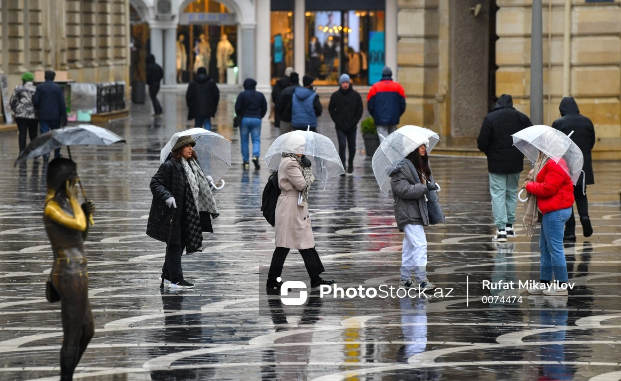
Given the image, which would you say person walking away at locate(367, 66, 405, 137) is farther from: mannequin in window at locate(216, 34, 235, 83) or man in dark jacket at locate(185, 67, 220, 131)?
mannequin in window at locate(216, 34, 235, 83)

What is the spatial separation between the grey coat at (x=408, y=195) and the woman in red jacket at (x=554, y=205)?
0.94m

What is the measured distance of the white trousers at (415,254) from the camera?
11914mm

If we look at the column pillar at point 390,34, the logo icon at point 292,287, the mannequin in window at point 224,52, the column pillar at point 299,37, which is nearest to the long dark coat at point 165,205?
the logo icon at point 292,287

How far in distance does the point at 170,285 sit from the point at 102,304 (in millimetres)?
860

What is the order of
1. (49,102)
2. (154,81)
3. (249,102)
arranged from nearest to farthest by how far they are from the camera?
(249,102) < (49,102) < (154,81)

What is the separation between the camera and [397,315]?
10.9 metres

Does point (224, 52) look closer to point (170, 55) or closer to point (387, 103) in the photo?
point (170, 55)

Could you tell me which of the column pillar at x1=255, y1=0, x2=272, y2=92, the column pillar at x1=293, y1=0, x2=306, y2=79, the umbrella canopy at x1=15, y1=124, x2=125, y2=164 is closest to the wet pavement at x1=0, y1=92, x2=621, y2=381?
the umbrella canopy at x1=15, y1=124, x2=125, y2=164

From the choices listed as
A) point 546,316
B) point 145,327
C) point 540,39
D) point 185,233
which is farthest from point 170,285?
point 540,39

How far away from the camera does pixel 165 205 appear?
1190 centimetres

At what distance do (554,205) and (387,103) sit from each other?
12.8m

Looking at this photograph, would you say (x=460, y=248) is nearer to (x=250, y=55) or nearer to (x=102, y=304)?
(x=102, y=304)

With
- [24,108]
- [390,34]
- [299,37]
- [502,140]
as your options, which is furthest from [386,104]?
[390,34]

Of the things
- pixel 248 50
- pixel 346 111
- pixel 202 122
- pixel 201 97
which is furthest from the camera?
pixel 248 50
